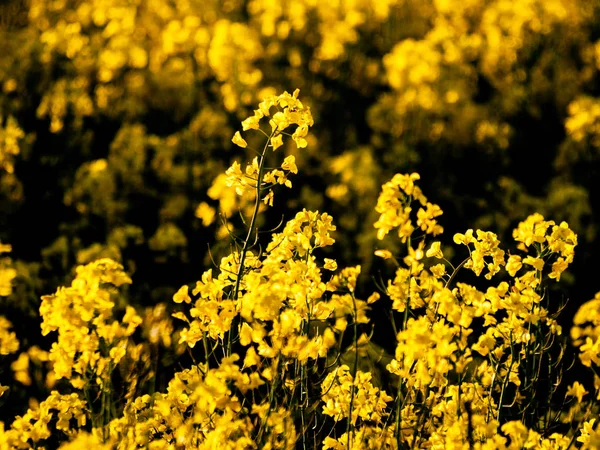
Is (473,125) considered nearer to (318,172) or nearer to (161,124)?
(318,172)

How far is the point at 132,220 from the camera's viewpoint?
5.31 m

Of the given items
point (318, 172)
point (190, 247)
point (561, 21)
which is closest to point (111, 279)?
point (190, 247)

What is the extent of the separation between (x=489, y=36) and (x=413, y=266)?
255 inches

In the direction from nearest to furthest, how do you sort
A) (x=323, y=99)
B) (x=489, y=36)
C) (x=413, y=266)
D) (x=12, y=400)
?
(x=413, y=266) → (x=12, y=400) → (x=323, y=99) → (x=489, y=36)

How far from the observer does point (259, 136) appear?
6457 millimetres

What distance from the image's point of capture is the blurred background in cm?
501

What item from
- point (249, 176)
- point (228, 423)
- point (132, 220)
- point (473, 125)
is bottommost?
point (228, 423)

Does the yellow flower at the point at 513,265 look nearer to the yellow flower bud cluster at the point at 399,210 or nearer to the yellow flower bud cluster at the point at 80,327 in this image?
the yellow flower bud cluster at the point at 399,210

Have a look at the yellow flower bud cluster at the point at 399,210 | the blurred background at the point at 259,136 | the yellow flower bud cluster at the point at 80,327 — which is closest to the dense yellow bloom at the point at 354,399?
Answer: the yellow flower bud cluster at the point at 399,210

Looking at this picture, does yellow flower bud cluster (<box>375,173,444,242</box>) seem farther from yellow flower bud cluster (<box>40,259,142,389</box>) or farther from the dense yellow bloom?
yellow flower bud cluster (<box>40,259,142,389</box>)

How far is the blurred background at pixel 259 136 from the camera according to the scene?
5012mm

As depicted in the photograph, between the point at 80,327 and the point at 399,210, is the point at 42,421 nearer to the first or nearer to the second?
the point at 80,327

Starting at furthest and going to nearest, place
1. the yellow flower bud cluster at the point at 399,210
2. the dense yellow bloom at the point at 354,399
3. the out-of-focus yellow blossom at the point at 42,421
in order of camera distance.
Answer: the dense yellow bloom at the point at 354,399 < the out-of-focus yellow blossom at the point at 42,421 < the yellow flower bud cluster at the point at 399,210

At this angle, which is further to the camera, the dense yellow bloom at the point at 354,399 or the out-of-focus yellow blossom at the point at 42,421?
the dense yellow bloom at the point at 354,399
